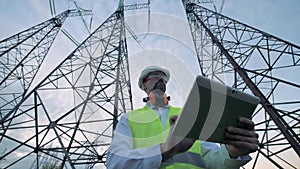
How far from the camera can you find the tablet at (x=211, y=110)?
1212mm

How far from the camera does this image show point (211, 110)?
1256 millimetres

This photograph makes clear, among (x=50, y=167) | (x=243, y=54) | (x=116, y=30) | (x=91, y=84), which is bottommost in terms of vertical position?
(x=50, y=167)

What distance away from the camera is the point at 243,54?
848 centimetres

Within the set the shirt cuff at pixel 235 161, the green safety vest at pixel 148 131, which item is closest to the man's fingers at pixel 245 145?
the shirt cuff at pixel 235 161

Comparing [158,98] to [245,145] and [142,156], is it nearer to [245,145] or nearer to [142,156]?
[142,156]

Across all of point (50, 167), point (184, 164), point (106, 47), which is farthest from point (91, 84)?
point (184, 164)

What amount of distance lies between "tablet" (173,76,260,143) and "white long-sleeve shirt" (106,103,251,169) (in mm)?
265

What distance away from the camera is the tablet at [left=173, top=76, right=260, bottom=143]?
1.21 m

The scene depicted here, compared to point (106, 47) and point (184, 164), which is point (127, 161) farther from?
point (106, 47)

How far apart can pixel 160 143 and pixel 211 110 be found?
46cm

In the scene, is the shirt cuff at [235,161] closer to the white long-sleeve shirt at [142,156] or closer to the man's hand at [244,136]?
the white long-sleeve shirt at [142,156]

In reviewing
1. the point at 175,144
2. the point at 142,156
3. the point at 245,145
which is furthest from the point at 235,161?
the point at 142,156

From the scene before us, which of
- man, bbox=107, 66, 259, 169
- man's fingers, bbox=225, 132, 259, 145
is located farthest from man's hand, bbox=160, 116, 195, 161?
man's fingers, bbox=225, 132, 259, 145

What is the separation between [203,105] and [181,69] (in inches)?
92.9
